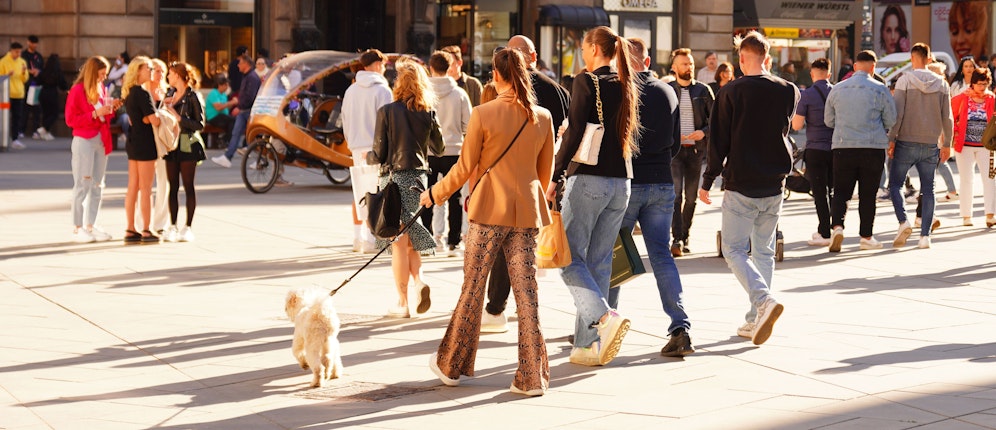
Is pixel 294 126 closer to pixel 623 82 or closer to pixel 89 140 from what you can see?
pixel 89 140

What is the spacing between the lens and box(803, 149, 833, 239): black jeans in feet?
46.6

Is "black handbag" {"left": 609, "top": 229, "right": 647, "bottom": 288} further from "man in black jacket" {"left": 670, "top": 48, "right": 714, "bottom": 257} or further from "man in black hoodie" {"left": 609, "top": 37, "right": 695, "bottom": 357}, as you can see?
"man in black jacket" {"left": 670, "top": 48, "right": 714, "bottom": 257}

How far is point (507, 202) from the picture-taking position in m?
7.44

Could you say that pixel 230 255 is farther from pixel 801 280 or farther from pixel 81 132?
pixel 801 280

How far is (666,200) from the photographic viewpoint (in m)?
8.59

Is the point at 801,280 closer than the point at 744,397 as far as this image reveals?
No

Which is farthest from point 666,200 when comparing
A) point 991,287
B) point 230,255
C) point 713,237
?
point 713,237

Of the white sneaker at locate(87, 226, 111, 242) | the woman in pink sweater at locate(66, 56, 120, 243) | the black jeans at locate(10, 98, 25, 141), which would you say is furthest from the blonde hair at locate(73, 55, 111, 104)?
the black jeans at locate(10, 98, 25, 141)

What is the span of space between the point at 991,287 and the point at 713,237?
149 inches

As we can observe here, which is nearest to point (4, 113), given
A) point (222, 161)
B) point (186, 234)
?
point (222, 161)

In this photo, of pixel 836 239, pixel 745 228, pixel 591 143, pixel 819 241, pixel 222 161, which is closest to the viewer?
pixel 591 143

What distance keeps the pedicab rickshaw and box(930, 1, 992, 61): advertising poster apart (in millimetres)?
28176

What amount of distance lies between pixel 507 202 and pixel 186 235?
7194 millimetres

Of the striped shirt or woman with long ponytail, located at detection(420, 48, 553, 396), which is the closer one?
woman with long ponytail, located at detection(420, 48, 553, 396)
